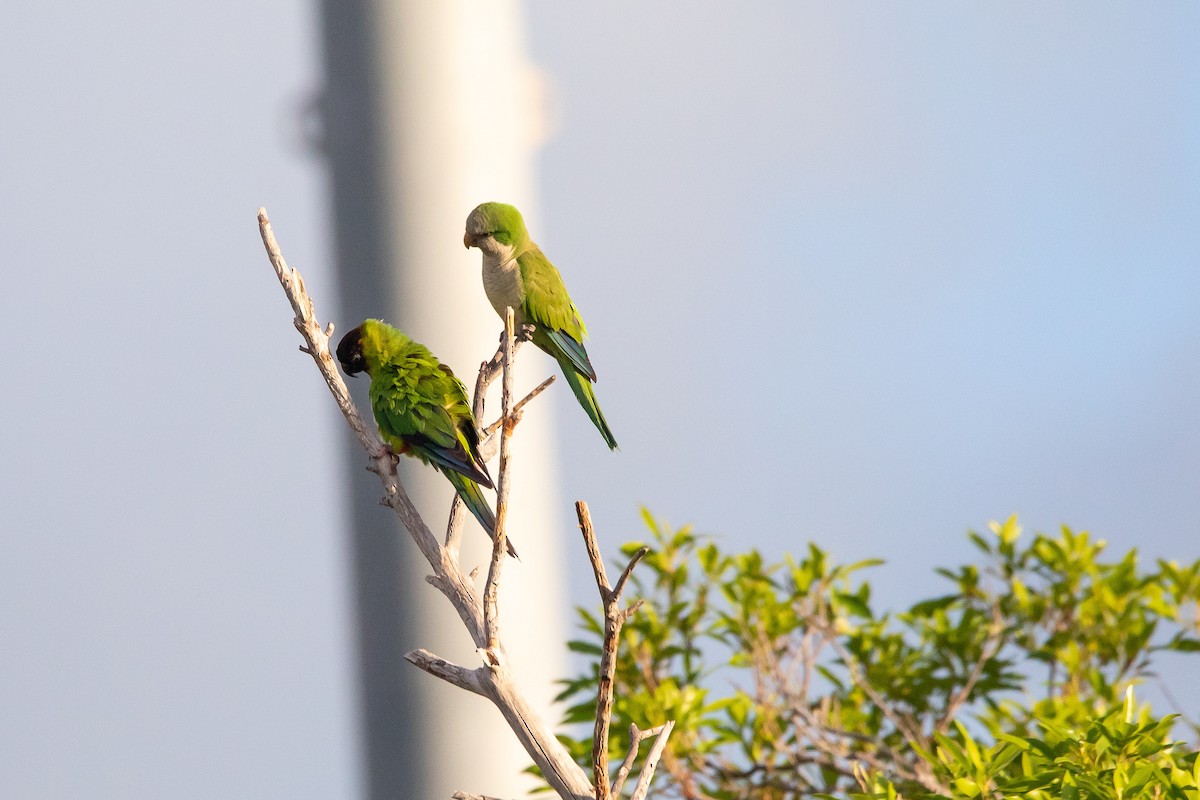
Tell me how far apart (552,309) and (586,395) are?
89mm

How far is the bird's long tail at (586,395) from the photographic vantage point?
95cm

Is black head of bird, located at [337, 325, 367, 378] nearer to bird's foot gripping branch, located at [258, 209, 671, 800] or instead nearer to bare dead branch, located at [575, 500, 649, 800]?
bird's foot gripping branch, located at [258, 209, 671, 800]

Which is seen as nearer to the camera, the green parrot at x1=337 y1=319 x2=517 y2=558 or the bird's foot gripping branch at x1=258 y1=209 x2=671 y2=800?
the bird's foot gripping branch at x1=258 y1=209 x2=671 y2=800

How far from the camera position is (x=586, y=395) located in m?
1.01

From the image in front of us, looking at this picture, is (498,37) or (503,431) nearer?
(503,431)

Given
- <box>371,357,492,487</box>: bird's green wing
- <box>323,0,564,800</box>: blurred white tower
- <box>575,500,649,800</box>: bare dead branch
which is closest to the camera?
<box>575,500,649,800</box>: bare dead branch

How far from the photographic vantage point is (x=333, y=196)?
1.98m

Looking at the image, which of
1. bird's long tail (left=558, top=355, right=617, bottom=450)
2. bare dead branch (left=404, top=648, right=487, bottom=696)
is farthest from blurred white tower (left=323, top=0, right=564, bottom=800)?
bare dead branch (left=404, top=648, right=487, bottom=696)

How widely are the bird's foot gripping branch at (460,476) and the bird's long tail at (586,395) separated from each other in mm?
51

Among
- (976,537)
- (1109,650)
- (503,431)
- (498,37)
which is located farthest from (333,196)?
(1109,650)

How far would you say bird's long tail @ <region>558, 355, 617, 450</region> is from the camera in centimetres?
95

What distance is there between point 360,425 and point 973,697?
1.61m

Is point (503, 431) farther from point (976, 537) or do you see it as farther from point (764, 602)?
point (976, 537)

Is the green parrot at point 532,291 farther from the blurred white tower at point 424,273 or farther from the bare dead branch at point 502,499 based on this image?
the blurred white tower at point 424,273
